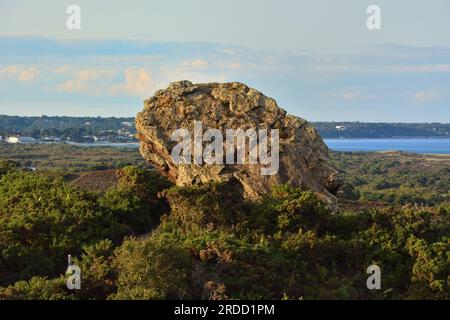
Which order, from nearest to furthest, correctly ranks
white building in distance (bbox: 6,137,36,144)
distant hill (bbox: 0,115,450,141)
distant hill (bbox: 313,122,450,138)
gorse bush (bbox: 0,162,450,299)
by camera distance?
gorse bush (bbox: 0,162,450,299), white building in distance (bbox: 6,137,36,144), distant hill (bbox: 0,115,450,141), distant hill (bbox: 313,122,450,138)

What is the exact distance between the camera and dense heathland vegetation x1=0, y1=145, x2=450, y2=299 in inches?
535

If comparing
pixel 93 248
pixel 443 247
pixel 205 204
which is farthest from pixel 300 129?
pixel 93 248

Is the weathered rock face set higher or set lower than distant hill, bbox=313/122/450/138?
higher

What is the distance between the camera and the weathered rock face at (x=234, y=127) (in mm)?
21047

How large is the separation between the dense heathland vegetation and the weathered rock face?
113 cm

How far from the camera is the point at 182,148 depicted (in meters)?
21.9

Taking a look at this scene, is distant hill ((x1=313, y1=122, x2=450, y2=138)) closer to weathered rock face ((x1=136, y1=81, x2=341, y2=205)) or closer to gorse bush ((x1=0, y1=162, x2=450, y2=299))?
weathered rock face ((x1=136, y1=81, x2=341, y2=205))

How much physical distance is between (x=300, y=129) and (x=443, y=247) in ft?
23.4

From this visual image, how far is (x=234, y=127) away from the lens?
2159 centimetres

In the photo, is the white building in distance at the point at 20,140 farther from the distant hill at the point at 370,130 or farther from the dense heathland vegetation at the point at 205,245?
the dense heathland vegetation at the point at 205,245

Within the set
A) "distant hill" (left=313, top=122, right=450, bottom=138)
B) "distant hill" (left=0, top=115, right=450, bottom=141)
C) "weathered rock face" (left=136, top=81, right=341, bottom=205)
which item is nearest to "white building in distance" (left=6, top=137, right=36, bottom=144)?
"distant hill" (left=0, top=115, right=450, bottom=141)

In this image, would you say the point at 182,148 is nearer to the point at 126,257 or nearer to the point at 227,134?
the point at 227,134

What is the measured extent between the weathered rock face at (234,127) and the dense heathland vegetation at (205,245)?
3.71 ft
